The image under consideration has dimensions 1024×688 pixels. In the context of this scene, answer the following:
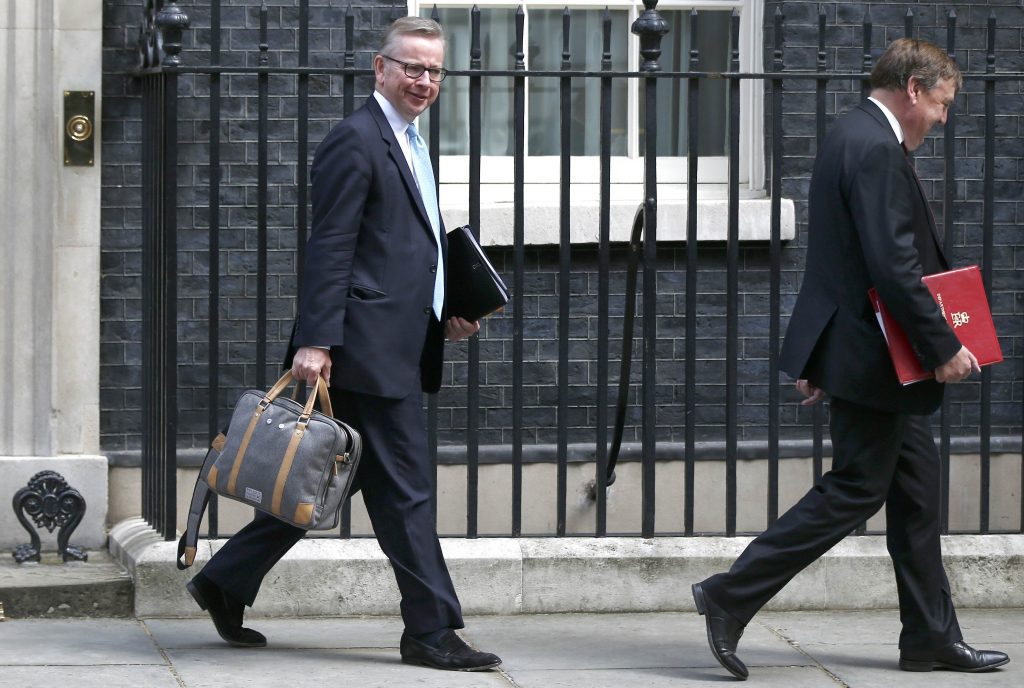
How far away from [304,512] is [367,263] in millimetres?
772

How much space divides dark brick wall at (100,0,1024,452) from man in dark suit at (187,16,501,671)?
1.96 m

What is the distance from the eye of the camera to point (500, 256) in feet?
24.0

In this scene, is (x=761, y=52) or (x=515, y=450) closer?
(x=515, y=450)

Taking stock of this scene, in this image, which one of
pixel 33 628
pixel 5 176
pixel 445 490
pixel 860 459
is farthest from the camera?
pixel 445 490

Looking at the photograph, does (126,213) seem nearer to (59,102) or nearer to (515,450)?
(59,102)

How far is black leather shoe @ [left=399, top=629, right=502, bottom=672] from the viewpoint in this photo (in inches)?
203

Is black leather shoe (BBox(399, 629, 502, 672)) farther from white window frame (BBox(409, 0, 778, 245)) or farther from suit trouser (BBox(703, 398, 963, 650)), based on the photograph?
white window frame (BBox(409, 0, 778, 245))

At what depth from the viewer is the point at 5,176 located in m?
6.54

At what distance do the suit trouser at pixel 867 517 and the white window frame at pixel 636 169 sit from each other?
2.40 m

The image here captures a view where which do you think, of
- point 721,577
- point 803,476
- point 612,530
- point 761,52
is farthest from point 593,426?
point 721,577

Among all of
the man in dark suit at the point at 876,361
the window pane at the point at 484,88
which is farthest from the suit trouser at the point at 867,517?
the window pane at the point at 484,88

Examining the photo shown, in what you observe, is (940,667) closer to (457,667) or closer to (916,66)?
(457,667)

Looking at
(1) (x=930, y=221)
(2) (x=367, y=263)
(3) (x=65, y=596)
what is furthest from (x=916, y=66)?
(3) (x=65, y=596)

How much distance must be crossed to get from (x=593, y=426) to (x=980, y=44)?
2495 millimetres
